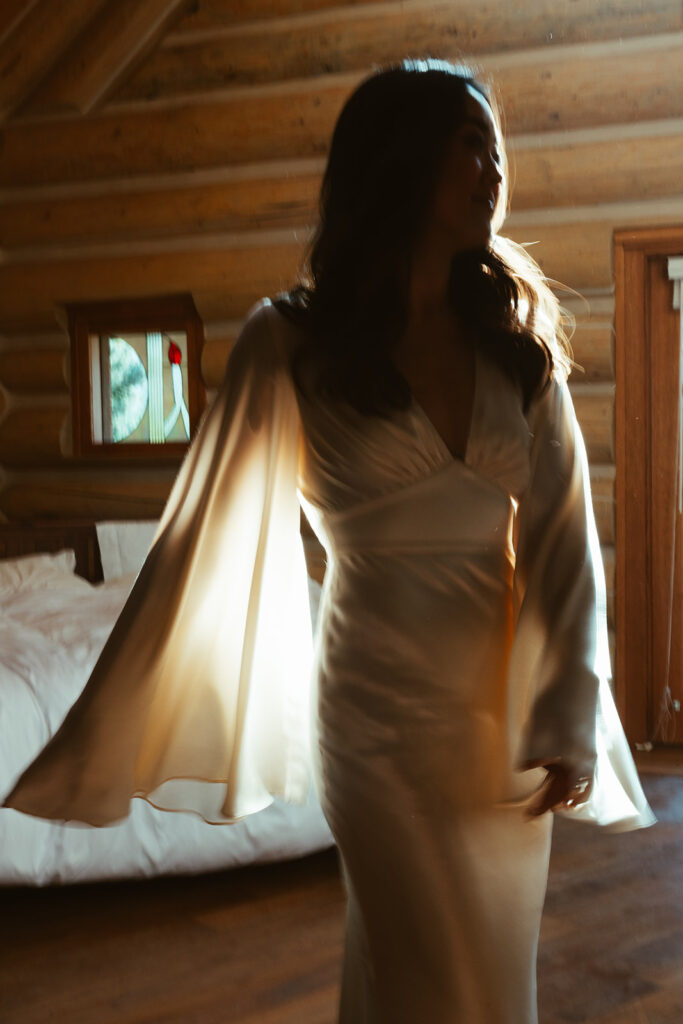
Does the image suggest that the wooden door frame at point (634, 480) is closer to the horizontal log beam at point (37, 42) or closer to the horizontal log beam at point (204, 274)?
the horizontal log beam at point (204, 274)

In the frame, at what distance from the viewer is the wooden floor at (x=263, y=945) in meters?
2.63

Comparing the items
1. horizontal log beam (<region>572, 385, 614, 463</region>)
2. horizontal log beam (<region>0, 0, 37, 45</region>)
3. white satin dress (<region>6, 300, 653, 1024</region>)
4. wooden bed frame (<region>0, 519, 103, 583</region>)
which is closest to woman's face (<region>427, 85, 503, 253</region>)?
white satin dress (<region>6, 300, 653, 1024</region>)

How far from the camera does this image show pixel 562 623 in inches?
53.0

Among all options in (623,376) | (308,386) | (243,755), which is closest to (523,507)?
(308,386)

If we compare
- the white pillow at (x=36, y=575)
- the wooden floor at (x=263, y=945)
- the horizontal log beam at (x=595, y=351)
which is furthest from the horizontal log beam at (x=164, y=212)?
the wooden floor at (x=263, y=945)

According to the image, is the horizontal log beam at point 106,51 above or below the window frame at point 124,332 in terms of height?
above

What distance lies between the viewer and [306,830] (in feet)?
11.6

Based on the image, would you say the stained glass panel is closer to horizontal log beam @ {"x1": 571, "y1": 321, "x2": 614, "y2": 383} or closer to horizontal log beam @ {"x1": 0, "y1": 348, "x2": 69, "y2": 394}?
horizontal log beam @ {"x1": 0, "y1": 348, "x2": 69, "y2": 394}

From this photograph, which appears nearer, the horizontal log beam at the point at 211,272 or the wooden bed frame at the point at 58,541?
the horizontal log beam at the point at 211,272

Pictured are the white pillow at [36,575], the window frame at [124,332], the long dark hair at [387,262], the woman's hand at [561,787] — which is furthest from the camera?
the window frame at [124,332]

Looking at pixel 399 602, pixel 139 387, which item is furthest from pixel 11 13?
pixel 399 602

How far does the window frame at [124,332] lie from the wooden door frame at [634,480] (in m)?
2.16

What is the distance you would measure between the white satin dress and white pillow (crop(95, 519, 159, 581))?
→ 4.02 m

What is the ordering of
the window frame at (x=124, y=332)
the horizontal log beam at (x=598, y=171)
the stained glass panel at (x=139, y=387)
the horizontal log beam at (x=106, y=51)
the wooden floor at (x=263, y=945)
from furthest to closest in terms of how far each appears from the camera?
1. the stained glass panel at (x=139, y=387)
2. the window frame at (x=124, y=332)
3. the horizontal log beam at (x=106, y=51)
4. the horizontal log beam at (x=598, y=171)
5. the wooden floor at (x=263, y=945)
